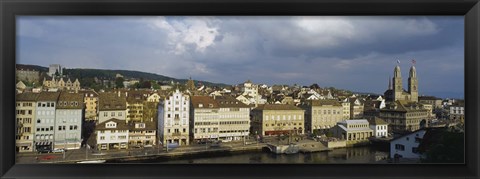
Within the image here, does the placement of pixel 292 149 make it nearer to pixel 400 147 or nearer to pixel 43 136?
pixel 400 147

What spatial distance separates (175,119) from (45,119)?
0.70 meters

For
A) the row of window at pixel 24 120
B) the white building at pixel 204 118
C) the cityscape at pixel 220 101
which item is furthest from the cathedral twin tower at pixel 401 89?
the row of window at pixel 24 120

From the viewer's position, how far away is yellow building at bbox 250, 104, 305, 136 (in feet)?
6.69

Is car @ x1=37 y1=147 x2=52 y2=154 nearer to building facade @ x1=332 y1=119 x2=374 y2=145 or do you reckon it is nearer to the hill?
the hill

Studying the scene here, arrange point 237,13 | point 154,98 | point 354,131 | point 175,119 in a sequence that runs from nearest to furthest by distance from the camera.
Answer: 1. point 237,13
2. point 354,131
3. point 154,98
4. point 175,119

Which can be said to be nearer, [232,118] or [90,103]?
[90,103]

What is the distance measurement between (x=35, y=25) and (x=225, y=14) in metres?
0.93

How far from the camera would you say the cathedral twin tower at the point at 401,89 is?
1.73 m

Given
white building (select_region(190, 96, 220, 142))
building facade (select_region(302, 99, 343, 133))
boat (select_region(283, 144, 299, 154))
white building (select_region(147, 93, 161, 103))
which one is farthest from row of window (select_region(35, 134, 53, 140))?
building facade (select_region(302, 99, 343, 133))

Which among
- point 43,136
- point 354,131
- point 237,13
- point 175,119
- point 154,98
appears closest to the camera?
point 237,13

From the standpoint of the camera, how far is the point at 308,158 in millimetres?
1711

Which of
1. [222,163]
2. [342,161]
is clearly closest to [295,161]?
[342,161]

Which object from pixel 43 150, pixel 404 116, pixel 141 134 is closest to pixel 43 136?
pixel 43 150
